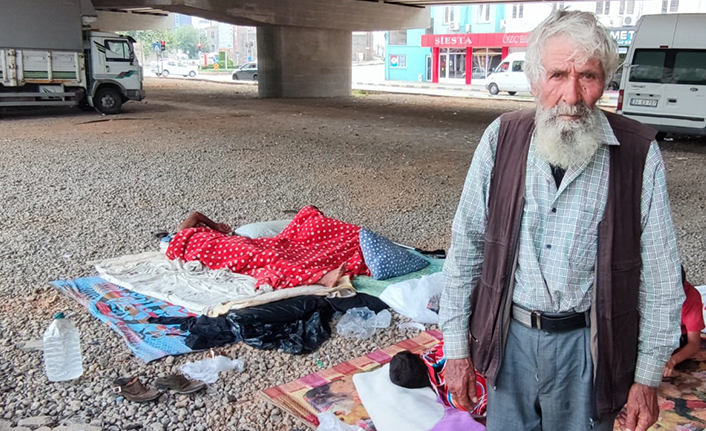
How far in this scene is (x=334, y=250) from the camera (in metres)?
4.87

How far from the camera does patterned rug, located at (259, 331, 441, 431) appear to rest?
292 centimetres

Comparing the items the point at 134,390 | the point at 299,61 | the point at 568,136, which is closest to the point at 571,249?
the point at 568,136

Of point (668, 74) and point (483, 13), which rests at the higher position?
point (483, 13)

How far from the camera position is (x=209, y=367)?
134 inches

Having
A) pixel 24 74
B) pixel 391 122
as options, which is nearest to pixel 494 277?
pixel 391 122

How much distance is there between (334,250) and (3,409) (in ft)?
8.23

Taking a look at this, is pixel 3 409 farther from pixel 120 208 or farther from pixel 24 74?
pixel 24 74

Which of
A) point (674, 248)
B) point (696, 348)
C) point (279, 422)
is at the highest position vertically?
point (674, 248)

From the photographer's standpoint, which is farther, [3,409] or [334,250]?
[334,250]

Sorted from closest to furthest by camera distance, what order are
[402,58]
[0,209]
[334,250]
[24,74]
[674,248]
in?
1. [674,248]
2. [334,250]
3. [0,209]
4. [24,74]
5. [402,58]

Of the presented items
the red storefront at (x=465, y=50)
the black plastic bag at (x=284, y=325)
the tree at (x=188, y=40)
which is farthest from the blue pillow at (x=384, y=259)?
the tree at (x=188, y=40)

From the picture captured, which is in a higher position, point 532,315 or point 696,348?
point 532,315

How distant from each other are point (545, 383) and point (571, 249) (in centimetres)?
40

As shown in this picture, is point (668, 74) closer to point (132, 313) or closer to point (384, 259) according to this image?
point (384, 259)
